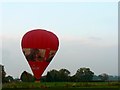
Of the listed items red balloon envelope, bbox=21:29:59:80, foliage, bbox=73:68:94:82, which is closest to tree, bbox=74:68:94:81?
foliage, bbox=73:68:94:82

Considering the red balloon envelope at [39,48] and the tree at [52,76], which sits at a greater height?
the red balloon envelope at [39,48]

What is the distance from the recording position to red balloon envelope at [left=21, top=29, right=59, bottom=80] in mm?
21938

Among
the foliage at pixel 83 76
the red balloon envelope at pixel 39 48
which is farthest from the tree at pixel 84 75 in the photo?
the red balloon envelope at pixel 39 48

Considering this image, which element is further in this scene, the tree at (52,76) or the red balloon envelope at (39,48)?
the tree at (52,76)

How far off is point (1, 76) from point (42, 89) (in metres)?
9.88

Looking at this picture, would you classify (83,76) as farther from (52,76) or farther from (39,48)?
(39,48)

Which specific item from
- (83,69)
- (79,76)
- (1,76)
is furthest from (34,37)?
(83,69)

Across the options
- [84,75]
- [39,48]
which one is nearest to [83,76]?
[84,75]

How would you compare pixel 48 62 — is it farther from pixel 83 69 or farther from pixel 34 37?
pixel 83 69

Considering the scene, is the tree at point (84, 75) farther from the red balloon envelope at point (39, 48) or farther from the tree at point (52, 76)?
the red balloon envelope at point (39, 48)

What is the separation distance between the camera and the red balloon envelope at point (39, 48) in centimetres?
2194

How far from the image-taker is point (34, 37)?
21859mm

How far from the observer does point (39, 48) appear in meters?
22.2

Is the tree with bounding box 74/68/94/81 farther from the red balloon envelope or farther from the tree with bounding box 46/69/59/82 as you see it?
the red balloon envelope
